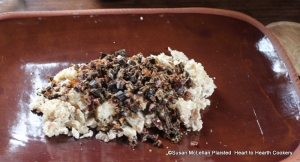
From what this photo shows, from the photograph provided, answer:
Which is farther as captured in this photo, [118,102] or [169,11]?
[169,11]

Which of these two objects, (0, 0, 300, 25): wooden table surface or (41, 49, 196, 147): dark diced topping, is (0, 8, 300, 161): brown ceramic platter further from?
(0, 0, 300, 25): wooden table surface

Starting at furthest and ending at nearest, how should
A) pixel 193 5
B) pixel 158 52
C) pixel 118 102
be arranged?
pixel 193 5, pixel 158 52, pixel 118 102

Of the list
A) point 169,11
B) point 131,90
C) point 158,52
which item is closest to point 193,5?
point 169,11

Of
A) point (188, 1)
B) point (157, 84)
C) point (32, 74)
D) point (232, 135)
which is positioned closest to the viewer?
point (157, 84)

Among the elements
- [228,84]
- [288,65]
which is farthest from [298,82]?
[228,84]

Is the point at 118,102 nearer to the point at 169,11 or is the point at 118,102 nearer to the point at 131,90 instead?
the point at 131,90

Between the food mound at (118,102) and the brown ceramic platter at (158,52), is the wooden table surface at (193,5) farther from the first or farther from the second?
the food mound at (118,102)

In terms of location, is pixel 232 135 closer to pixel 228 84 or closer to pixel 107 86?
→ pixel 228 84
